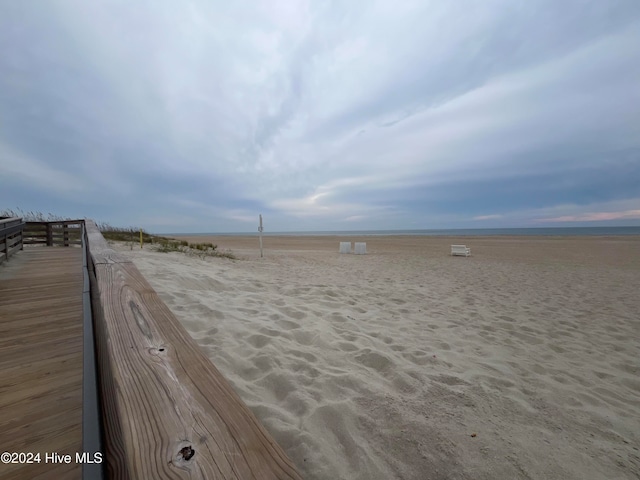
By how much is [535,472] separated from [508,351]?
172cm

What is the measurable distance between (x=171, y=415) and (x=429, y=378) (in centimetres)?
232

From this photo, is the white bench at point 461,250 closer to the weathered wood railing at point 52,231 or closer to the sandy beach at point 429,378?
the sandy beach at point 429,378

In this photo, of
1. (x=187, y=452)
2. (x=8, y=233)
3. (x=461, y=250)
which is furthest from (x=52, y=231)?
(x=461, y=250)

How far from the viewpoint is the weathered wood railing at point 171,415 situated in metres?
0.55

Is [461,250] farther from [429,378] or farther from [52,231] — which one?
[52,231]

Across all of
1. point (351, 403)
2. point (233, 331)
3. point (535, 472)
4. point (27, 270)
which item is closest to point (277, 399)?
point (351, 403)

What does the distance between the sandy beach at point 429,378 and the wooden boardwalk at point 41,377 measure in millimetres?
Answer: 978

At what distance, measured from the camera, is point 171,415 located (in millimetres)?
668

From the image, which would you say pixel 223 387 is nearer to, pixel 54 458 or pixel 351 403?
pixel 54 458

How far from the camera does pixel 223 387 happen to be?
0.78 meters

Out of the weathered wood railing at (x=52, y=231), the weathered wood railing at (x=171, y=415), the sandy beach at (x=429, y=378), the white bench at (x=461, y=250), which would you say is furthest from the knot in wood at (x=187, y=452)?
the white bench at (x=461, y=250)

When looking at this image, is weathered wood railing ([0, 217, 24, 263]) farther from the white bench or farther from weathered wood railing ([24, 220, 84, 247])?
the white bench

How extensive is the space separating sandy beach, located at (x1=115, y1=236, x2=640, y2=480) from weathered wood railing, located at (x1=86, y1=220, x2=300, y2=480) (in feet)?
3.67

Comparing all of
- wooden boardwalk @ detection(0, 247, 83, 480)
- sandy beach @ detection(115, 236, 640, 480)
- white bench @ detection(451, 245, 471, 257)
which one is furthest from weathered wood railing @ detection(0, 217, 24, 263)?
white bench @ detection(451, 245, 471, 257)
